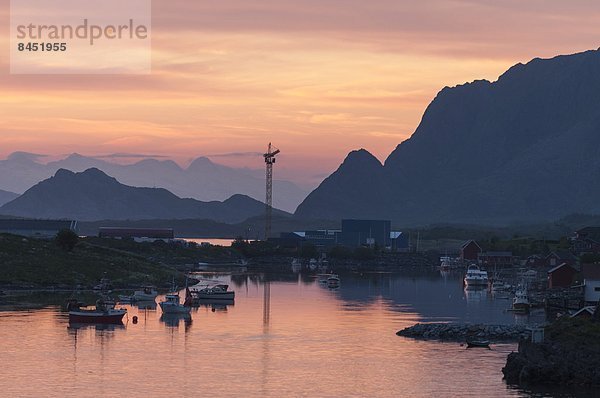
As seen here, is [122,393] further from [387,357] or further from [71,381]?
[387,357]

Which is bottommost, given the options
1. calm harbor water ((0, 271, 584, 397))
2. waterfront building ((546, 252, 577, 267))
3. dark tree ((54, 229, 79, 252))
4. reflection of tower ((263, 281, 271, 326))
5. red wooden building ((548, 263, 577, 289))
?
calm harbor water ((0, 271, 584, 397))

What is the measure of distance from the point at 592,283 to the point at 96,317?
4344cm

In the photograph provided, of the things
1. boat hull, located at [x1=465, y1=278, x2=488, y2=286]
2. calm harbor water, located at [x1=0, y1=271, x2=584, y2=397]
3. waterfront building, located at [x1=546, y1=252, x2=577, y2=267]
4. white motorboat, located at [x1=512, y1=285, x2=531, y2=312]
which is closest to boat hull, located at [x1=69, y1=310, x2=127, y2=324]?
calm harbor water, located at [x1=0, y1=271, x2=584, y2=397]

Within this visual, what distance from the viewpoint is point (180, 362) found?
77375mm

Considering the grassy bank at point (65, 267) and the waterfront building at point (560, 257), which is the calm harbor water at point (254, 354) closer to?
the grassy bank at point (65, 267)

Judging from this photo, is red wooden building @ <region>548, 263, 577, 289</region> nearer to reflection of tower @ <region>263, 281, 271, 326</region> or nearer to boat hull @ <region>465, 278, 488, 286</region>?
boat hull @ <region>465, 278, 488, 286</region>

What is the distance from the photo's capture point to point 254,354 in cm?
8144

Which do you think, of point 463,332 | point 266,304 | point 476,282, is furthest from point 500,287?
point 463,332

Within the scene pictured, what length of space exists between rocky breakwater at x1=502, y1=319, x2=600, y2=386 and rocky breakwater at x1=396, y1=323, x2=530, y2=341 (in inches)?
657

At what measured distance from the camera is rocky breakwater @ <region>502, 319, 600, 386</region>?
67.6 meters

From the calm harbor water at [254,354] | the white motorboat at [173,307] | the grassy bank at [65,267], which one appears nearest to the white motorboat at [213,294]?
the calm harbor water at [254,354]

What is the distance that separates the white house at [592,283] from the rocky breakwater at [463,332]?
12.8 m

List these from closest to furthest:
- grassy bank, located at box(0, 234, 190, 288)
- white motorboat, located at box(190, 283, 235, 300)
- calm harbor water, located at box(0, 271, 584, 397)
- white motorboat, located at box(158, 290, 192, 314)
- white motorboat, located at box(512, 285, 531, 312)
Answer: calm harbor water, located at box(0, 271, 584, 397), white motorboat, located at box(158, 290, 192, 314), white motorboat, located at box(512, 285, 531, 312), white motorboat, located at box(190, 283, 235, 300), grassy bank, located at box(0, 234, 190, 288)

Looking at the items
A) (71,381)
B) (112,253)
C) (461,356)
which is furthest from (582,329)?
(112,253)
